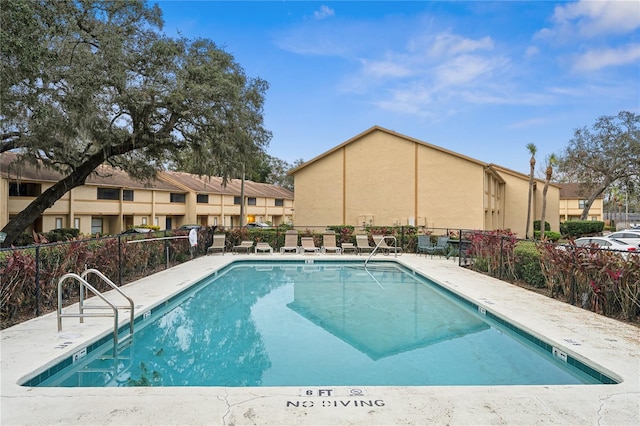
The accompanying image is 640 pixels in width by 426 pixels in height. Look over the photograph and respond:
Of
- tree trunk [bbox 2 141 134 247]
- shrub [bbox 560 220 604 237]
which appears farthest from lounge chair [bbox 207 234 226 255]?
shrub [bbox 560 220 604 237]

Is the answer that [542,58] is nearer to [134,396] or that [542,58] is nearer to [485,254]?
[485,254]

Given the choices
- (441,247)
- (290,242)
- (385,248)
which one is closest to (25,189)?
(290,242)

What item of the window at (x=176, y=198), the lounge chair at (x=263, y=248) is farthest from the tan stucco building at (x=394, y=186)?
the window at (x=176, y=198)

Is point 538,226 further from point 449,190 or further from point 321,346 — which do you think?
point 321,346

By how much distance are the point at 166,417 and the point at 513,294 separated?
26.2 ft

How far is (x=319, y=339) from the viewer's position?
682cm

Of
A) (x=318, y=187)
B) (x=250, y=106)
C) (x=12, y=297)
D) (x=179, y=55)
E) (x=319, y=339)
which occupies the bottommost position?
(x=319, y=339)

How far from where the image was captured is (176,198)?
39.1 metres

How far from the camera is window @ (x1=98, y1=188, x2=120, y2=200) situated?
3145 cm

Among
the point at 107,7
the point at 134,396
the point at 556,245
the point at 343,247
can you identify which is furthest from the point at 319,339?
the point at 107,7

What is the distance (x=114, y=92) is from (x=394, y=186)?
48.9 ft

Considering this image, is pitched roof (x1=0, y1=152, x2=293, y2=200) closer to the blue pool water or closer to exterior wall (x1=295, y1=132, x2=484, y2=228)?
exterior wall (x1=295, y1=132, x2=484, y2=228)

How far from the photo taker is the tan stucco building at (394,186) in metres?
22.0

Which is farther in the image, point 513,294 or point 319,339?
point 513,294
